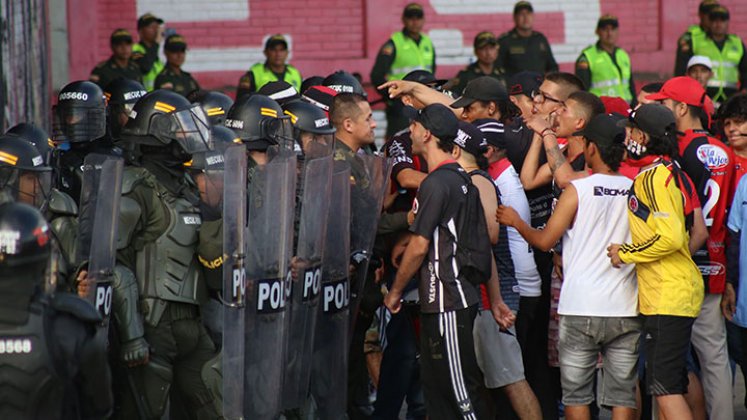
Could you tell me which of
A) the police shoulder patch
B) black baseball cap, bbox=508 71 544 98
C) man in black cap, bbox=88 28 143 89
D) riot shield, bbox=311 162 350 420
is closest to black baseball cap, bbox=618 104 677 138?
riot shield, bbox=311 162 350 420

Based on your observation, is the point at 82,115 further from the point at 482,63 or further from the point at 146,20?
the point at 482,63

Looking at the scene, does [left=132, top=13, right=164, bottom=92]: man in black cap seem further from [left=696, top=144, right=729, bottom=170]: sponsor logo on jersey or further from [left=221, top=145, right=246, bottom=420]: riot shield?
[left=221, top=145, right=246, bottom=420]: riot shield

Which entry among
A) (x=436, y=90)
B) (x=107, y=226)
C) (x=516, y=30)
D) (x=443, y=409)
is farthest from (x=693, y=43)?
(x=107, y=226)

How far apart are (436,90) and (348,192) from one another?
6.13 feet

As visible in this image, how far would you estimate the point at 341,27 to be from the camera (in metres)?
17.7

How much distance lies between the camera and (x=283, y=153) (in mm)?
6906

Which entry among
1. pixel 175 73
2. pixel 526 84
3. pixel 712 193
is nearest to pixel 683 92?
pixel 712 193

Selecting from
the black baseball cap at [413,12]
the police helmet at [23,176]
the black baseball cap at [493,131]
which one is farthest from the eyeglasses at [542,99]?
the black baseball cap at [413,12]

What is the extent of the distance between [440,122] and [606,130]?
859mm

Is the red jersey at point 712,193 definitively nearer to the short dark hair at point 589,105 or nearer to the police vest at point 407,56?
the short dark hair at point 589,105

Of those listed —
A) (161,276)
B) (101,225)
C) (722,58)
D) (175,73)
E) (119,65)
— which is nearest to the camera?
(101,225)

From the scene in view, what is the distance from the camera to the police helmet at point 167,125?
22.9 feet

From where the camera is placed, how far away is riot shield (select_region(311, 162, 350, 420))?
7496 mm

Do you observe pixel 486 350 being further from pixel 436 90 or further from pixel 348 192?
pixel 436 90
